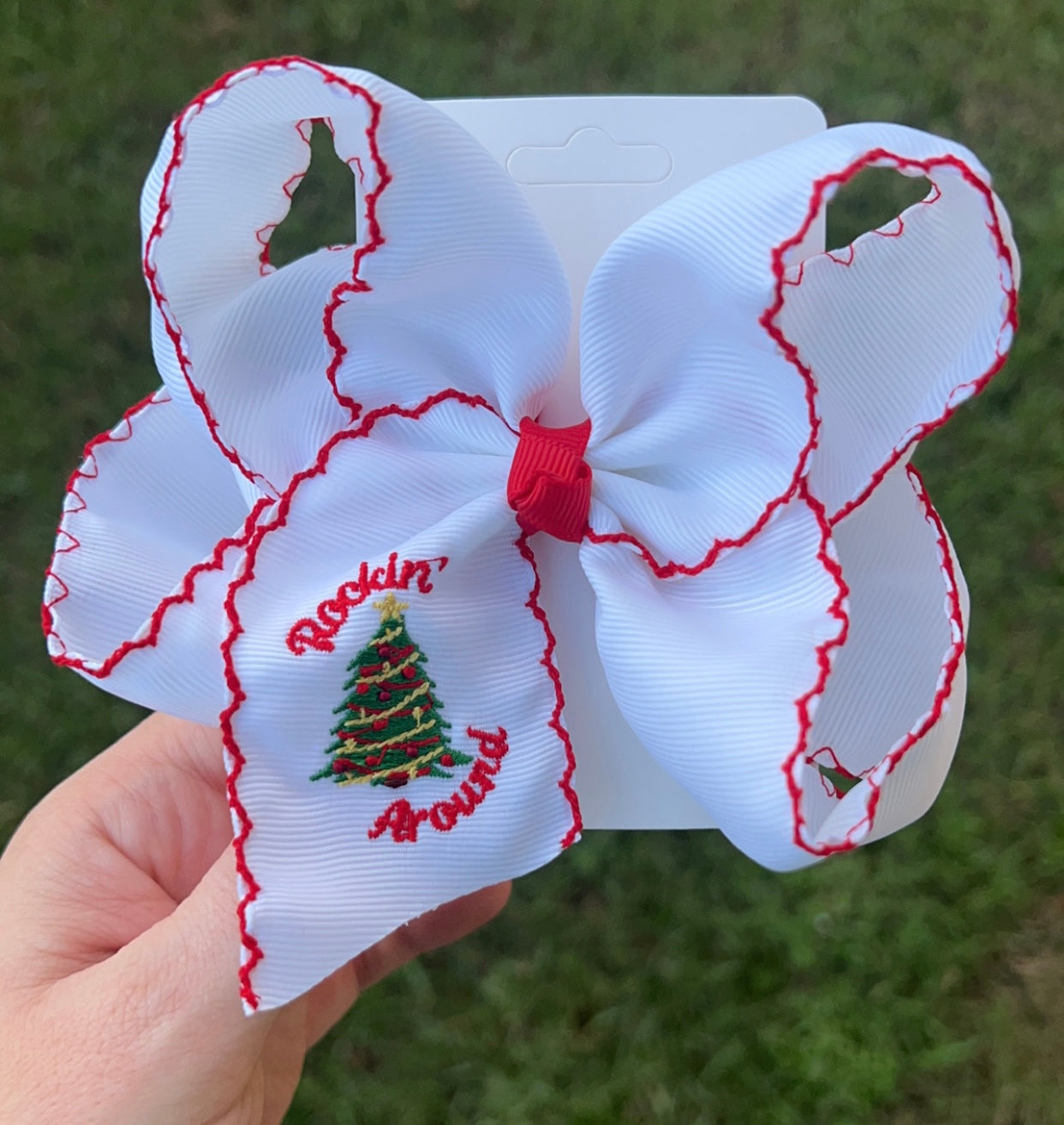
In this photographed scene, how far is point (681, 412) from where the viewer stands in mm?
423

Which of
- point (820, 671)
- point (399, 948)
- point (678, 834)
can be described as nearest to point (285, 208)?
point (820, 671)

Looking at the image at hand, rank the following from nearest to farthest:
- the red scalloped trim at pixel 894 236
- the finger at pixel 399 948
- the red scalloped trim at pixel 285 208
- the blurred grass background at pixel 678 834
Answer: the red scalloped trim at pixel 894 236, the red scalloped trim at pixel 285 208, the finger at pixel 399 948, the blurred grass background at pixel 678 834

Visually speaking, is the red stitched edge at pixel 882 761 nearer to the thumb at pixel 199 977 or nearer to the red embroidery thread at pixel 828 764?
the red embroidery thread at pixel 828 764

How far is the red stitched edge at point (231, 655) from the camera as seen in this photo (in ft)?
1.29

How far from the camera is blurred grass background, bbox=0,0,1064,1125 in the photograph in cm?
87

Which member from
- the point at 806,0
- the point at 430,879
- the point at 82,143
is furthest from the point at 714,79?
the point at 430,879

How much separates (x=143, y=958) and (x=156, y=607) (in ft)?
0.51

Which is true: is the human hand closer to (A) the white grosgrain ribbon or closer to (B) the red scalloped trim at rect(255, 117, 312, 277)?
(A) the white grosgrain ribbon

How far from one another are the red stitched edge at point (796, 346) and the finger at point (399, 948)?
36cm

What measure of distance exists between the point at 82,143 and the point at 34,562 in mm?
371

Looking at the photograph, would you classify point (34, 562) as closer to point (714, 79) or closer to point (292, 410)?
point (292, 410)

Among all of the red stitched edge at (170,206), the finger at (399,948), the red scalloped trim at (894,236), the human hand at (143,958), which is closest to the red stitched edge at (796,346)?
the red scalloped trim at (894,236)

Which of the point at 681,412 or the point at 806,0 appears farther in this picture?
the point at 806,0

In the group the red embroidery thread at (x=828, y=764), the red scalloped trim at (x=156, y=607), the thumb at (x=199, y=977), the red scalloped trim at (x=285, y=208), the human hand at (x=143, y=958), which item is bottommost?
the human hand at (x=143, y=958)
